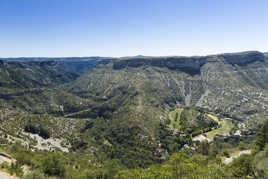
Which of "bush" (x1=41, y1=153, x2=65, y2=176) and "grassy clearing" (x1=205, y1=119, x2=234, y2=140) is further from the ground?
"bush" (x1=41, y1=153, x2=65, y2=176)

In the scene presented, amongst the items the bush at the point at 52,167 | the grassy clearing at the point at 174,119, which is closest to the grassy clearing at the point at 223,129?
the grassy clearing at the point at 174,119

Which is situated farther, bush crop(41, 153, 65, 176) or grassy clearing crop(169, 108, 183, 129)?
grassy clearing crop(169, 108, 183, 129)

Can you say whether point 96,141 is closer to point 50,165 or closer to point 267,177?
point 50,165

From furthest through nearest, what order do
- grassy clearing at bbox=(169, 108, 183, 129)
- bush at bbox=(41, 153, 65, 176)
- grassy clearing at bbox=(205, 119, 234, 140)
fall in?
grassy clearing at bbox=(169, 108, 183, 129)
grassy clearing at bbox=(205, 119, 234, 140)
bush at bbox=(41, 153, 65, 176)

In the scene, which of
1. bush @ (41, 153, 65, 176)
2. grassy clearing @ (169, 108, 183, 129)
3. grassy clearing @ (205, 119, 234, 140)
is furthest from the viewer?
grassy clearing @ (169, 108, 183, 129)

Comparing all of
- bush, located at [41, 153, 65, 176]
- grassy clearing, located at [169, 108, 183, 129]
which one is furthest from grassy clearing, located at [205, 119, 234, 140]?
bush, located at [41, 153, 65, 176]

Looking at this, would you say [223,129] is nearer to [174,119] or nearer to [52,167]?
[174,119]

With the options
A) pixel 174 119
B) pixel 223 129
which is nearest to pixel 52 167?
pixel 223 129

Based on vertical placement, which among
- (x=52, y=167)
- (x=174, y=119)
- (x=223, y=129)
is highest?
(x=52, y=167)

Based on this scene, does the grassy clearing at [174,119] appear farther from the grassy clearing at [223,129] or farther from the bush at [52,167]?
the bush at [52,167]

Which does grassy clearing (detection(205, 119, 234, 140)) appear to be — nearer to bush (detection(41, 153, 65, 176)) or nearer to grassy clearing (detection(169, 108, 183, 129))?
grassy clearing (detection(169, 108, 183, 129))
